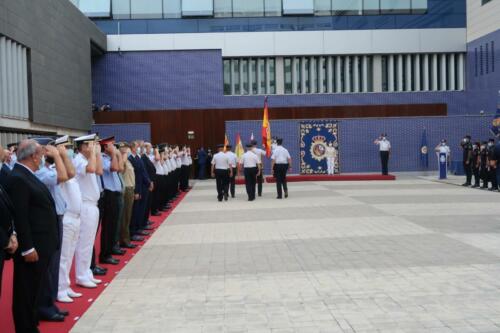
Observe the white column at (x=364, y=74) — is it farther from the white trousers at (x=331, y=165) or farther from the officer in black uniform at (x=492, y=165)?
the officer in black uniform at (x=492, y=165)

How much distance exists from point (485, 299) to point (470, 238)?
14.3ft

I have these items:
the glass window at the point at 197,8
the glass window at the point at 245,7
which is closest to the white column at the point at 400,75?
the glass window at the point at 245,7

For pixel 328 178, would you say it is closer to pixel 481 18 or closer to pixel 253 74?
pixel 253 74

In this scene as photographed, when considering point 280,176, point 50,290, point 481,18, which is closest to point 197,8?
point 481,18

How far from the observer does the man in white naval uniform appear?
8.02 metres

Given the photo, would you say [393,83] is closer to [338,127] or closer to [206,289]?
[338,127]

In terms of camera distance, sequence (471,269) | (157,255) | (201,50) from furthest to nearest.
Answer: (201,50) < (157,255) < (471,269)

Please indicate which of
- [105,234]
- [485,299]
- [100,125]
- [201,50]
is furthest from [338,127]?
[485,299]

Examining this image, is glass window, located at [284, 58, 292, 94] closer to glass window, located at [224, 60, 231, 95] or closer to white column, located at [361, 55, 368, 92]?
glass window, located at [224, 60, 231, 95]

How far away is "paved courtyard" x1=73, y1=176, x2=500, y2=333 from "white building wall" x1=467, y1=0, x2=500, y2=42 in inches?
792

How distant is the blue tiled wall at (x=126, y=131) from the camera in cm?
3356

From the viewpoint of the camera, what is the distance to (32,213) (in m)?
5.86

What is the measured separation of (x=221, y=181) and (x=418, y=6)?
2131cm

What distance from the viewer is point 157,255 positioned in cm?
1024
